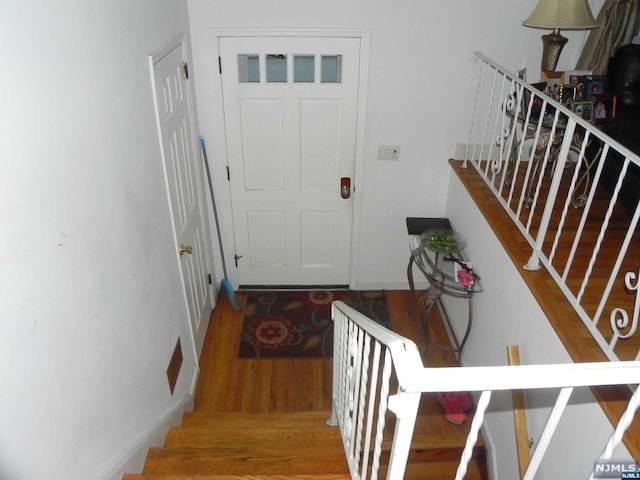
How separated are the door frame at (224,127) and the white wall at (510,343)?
787mm

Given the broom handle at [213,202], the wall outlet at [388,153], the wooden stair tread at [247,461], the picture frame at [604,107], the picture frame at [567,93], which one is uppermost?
the picture frame at [567,93]

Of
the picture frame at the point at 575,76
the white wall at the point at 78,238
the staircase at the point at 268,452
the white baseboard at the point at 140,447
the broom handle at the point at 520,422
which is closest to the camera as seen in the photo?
the white wall at the point at 78,238

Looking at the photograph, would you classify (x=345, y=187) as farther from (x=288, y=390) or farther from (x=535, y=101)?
(x=288, y=390)

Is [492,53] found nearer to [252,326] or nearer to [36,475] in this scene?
[252,326]

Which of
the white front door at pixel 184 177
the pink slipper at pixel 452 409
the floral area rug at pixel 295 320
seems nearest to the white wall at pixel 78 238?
the white front door at pixel 184 177

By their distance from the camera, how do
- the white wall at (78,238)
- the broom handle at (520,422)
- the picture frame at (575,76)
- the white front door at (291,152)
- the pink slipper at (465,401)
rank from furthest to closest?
the white front door at (291,152), the pink slipper at (465,401), the picture frame at (575,76), the broom handle at (520,422), the white wall at (78,238)

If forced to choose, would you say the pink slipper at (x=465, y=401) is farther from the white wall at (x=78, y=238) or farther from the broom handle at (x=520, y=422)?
the white wall at (x=78, y=238)

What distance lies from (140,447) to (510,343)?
1.92 metres

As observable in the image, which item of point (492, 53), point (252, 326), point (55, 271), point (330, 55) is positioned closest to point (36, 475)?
point (55, 271)

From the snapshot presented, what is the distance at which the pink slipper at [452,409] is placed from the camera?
3.05 metres

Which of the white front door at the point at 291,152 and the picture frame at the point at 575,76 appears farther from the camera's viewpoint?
the white front door at the point at 291,152

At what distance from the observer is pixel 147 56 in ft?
7.77

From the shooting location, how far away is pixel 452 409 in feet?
10.1

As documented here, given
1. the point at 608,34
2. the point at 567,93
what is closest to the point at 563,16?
the point at 567,93
